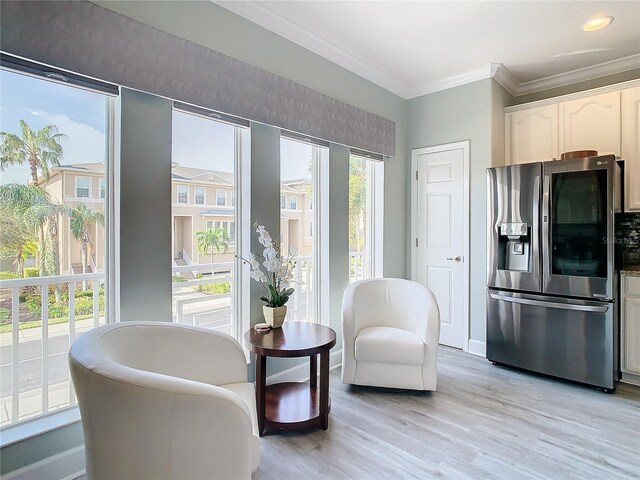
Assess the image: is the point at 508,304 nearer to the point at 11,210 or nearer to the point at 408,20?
the point at 408,20

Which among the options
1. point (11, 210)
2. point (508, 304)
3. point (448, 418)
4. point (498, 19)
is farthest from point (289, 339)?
point (498, 19)

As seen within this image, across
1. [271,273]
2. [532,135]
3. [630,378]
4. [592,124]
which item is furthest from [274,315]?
[592,124]

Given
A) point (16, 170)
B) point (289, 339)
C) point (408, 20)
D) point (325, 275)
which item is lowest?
point (289, 339)

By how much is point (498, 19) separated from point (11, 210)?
10.6ft

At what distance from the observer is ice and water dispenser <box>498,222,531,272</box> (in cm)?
296

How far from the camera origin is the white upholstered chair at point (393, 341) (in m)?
2.54

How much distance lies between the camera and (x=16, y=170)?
168cm

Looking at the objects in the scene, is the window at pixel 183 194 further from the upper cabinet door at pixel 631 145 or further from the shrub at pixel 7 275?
the upper cabinet door at pixel 631 145

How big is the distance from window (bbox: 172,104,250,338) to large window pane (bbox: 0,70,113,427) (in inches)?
17.6

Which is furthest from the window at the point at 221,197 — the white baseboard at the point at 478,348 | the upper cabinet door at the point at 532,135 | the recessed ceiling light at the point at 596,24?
the recessed ceiling light at the point at 596,24

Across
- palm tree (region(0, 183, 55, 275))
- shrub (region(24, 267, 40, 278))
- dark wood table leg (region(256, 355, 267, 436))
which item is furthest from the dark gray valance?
dark wood table leg (region(256, 355, 267, 436))

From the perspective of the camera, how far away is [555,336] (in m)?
2.82

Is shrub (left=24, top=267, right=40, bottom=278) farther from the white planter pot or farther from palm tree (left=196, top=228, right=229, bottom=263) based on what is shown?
the white planter pot

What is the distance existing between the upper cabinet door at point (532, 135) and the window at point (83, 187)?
359 cm
